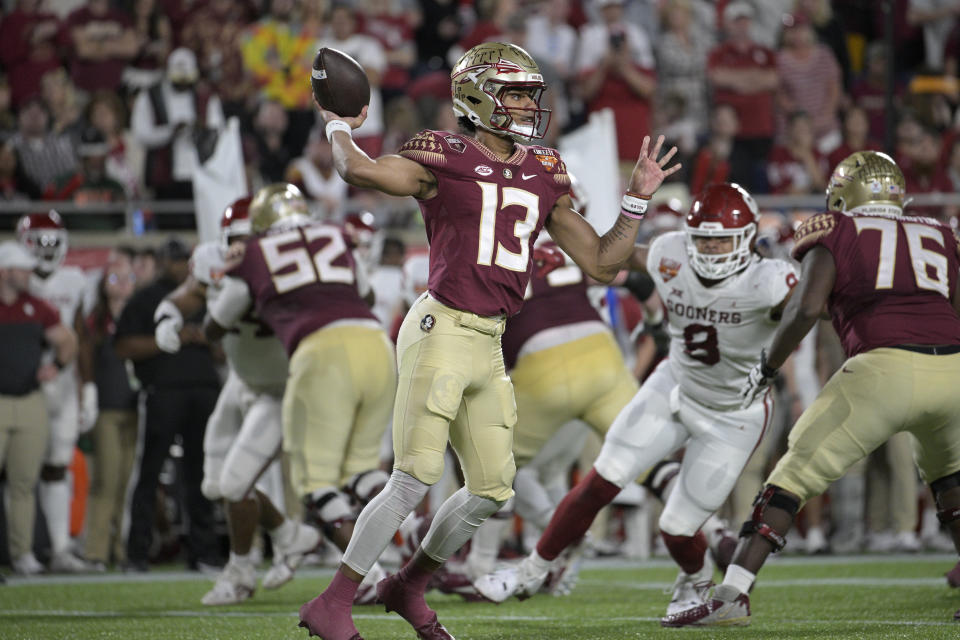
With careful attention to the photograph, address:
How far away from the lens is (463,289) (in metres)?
4.57

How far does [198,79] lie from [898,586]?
707cm

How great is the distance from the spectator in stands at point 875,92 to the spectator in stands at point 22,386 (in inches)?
278

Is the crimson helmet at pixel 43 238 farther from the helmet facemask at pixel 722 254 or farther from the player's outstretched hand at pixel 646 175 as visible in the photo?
the player's outstretched hand at pixel 646 175

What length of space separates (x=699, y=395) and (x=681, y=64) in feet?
23.1

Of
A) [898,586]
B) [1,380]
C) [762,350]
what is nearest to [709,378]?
[762,350]

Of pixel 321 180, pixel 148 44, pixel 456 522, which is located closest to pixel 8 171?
pixel 148 44

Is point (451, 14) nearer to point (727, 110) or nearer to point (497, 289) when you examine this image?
point (727, 110)

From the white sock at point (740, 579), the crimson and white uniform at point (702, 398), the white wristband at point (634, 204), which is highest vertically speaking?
the white wristband at point (634, 204)

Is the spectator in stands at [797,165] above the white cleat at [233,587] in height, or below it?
above

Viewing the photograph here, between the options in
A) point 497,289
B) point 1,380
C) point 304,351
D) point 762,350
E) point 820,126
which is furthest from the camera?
point 820,126

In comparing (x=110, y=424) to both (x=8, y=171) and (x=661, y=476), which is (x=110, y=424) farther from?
(x=661, y=476)

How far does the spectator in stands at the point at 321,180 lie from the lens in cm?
1072

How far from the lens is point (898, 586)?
22.6 feet

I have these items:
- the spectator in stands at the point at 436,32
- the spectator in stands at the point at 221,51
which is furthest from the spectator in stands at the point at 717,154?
the spectator in stands at the point at 221,51
